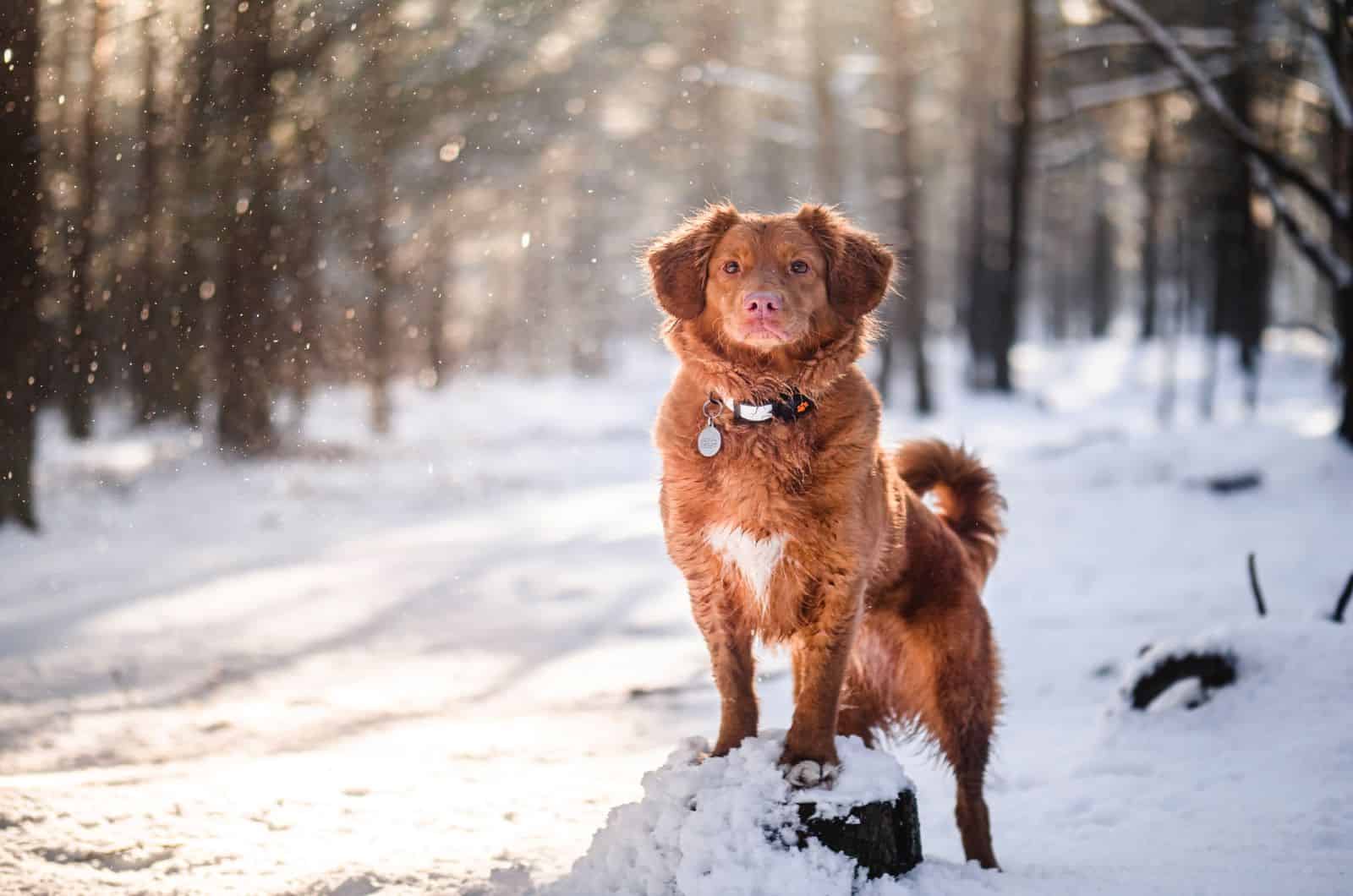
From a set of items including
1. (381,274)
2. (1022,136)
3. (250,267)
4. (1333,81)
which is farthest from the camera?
(381,274)

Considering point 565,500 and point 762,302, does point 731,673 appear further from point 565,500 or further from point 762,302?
point 565,500

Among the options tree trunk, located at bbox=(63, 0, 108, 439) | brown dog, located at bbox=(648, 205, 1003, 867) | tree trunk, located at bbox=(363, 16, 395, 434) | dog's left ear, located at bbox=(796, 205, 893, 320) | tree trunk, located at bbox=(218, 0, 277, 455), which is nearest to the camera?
brown dog, located at bbox=(648, 205, 1003, 867)

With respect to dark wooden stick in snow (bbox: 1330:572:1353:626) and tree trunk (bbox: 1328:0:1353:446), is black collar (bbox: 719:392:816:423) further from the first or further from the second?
tree trunk (bbox: 1328:0:1353:446)

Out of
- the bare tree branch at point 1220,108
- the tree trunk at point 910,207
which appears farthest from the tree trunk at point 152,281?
the bare tree branch at point 1220,108

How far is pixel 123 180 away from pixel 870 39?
16.1 m

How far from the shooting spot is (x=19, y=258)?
31.7ft

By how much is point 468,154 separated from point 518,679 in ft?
48.3

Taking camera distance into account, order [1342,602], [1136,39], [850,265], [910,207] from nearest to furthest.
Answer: [850,265]
[1342,602]
[1136,39]
[910,207]

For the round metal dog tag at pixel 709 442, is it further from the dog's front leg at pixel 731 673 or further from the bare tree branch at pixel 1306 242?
the bare tree branch at pixel 1306 242

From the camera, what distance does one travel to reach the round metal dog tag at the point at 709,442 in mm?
3070

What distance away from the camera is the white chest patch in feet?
10.0

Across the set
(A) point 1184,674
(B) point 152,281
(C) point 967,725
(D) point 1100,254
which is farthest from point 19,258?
(D) point 1100,254

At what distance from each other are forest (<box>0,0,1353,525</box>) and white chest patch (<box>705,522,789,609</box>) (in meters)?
1.54

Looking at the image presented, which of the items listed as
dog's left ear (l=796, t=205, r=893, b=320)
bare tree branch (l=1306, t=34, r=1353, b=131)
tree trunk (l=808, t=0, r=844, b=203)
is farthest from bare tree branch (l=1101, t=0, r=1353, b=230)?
tree trunk (l=808, t=0, r=844, b=203)
